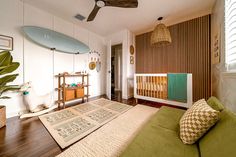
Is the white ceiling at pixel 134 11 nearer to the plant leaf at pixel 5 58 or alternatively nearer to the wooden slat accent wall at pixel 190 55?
the wooden slat accent wall at pixel 190 55

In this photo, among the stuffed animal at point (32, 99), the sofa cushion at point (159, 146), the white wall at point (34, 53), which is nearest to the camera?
the sofa cushion at point (159, 146)

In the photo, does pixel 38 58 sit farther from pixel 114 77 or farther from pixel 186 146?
pixel 114 77

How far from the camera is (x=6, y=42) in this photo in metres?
2.05

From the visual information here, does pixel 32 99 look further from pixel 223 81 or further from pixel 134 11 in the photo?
pixel 223 81

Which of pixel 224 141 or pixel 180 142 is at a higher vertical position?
pixel 224 141

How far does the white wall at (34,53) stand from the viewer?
209 centimetres

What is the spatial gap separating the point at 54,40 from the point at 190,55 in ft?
13.4

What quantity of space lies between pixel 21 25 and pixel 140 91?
3.53 metres

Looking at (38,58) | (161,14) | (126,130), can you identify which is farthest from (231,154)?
(38,58)

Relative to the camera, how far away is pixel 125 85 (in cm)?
370

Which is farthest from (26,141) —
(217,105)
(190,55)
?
(190,55)

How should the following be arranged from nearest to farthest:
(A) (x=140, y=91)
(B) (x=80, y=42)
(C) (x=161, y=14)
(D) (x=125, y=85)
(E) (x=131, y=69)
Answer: (C) (x=161, y=14) → (A) (x=140, y=91) → (B) (x=80, y=42) → (D) (x=125, y=85) → (E) (x=131, y=69)

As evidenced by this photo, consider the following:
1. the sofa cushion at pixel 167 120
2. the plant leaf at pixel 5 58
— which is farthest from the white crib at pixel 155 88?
the plant leaf at pixel 5 58

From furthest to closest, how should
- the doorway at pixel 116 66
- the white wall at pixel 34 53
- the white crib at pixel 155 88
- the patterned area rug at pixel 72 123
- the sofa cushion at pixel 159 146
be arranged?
the doorway at pixel 116 66 < the white crib at pixel 155 88 < the white wall at pixel 34 53 < the patterned area rug at pixel 72 123 < the sofa cushion at pixel 159 146
